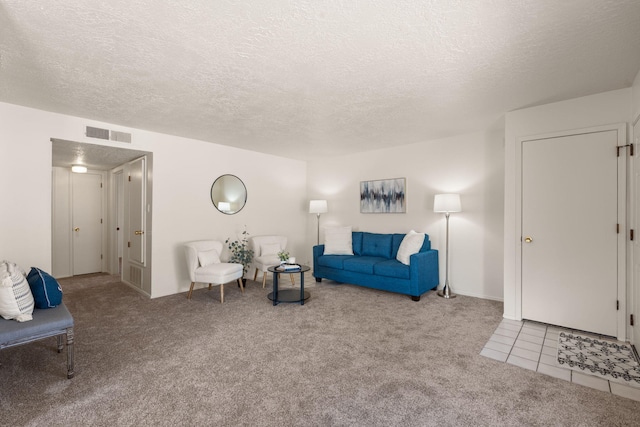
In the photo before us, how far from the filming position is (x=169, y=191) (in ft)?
14.8

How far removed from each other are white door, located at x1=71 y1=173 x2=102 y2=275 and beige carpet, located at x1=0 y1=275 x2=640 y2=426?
3.05 metres

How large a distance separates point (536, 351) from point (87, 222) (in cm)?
749

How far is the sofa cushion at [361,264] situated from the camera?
177 inches

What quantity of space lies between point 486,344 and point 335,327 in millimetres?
1425

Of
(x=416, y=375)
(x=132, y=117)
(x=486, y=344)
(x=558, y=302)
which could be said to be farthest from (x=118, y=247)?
(x=558, y=302)

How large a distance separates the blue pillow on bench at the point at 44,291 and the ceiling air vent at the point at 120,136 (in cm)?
210

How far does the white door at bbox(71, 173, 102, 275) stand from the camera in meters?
5.91

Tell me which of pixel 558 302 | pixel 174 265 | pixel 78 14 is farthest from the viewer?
pixel 174 265

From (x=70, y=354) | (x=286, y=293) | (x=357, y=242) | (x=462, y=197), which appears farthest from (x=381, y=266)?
(x=70, y=354)

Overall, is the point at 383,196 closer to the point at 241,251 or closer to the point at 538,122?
the point at 538,122

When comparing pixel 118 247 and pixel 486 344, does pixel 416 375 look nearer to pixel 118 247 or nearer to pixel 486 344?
pixel 486 344

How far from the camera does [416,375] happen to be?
2229 millimetres

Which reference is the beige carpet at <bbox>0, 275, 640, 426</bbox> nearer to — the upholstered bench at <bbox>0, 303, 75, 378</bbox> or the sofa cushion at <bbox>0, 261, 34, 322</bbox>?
the upholstered bench at <bbox>0, 303, 75, 378</bbox>

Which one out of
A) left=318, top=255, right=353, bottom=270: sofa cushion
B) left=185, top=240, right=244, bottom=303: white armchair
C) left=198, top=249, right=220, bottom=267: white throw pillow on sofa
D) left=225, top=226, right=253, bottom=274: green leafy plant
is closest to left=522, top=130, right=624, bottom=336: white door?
left=318, top=255, right=353, bottom=270: sofa cushion
